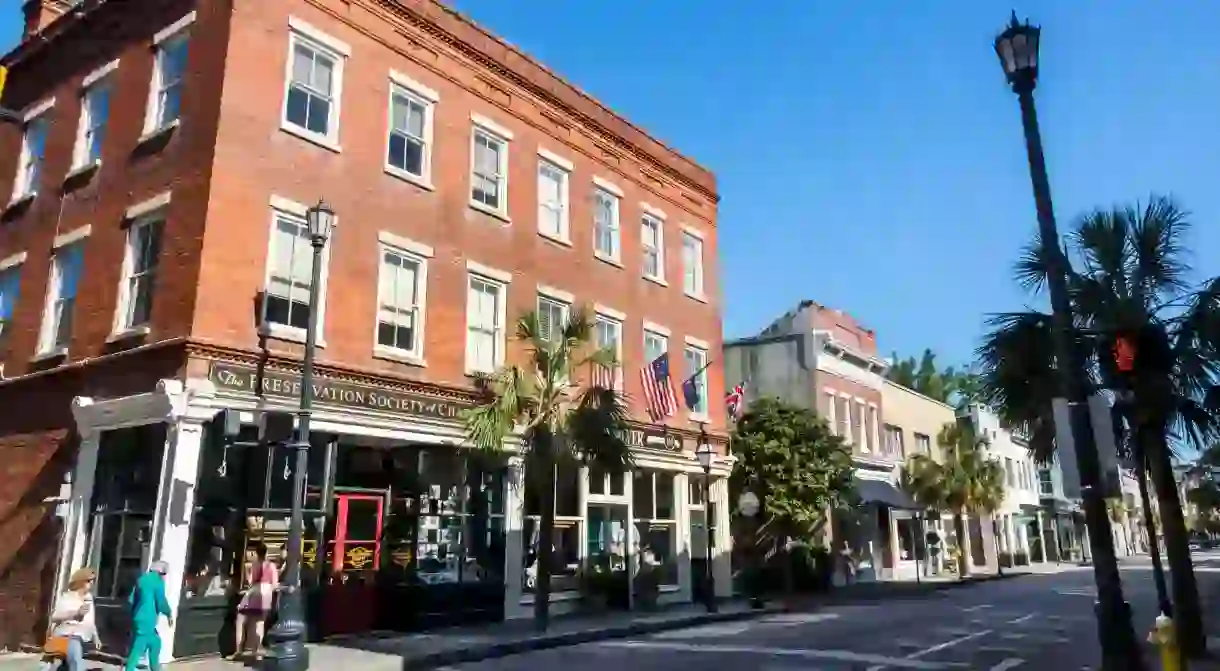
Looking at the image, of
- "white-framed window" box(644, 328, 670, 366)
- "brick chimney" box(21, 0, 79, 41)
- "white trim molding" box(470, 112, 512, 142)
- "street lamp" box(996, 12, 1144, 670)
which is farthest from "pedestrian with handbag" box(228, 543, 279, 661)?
"brick chimney" box(21, 0, 79, 41)

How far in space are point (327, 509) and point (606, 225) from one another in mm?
11601

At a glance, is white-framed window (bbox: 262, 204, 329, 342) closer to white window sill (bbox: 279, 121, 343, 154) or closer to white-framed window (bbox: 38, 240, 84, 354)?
white window sill (bbox: 279, 121, 343, 154)

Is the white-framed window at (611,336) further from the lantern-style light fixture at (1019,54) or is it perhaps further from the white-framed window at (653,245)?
the lantern-style light fixture at (1019,54)

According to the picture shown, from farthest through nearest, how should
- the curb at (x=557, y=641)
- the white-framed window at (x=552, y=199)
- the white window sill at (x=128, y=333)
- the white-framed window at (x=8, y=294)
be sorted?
the white-framed window at (x=552, y=199)
the white-framed window at (x=8, y=294)
the white window sill at (x=128, y=333)
the curb at (x=557, y=641)

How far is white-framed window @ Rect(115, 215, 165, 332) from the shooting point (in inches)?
608

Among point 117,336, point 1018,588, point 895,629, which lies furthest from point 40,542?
point 1018,588

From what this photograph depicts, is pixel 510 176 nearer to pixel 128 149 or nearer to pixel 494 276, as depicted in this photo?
pixel 494 276

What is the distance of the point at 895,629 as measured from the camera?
715 inches

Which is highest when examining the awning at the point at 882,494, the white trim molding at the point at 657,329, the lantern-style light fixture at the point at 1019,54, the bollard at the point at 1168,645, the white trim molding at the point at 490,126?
the white trim molding at the point at 490,126

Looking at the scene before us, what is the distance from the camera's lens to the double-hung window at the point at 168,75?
16.4 meters

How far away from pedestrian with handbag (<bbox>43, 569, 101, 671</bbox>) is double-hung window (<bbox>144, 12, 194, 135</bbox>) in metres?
8.88

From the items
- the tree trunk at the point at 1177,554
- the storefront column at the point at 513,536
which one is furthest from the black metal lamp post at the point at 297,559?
the tree trunk at the point at 1177,554

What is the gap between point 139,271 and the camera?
51.9 feet

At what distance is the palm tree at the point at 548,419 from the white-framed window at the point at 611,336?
4.77m
